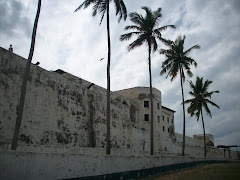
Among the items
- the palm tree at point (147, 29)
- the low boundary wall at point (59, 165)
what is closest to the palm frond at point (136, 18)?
the palm tree at point (147, 29)

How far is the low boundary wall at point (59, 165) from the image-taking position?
22.0 feet

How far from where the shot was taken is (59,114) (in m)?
18.5

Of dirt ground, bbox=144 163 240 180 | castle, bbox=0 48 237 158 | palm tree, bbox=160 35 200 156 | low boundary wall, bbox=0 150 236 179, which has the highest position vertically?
palm tree, bbox=160 35 200 156

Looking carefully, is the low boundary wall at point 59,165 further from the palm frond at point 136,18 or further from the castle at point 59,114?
the palm frond at point 136,18

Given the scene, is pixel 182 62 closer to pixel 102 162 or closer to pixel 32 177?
pixel 102 162

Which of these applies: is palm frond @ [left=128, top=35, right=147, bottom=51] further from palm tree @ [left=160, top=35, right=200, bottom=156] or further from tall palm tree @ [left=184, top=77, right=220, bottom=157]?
tall palm tree @ [left=184, top=77, right=220, bottom=157]

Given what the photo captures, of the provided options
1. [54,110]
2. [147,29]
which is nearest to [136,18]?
[147,29]

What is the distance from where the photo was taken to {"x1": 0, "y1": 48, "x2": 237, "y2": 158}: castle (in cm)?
1478

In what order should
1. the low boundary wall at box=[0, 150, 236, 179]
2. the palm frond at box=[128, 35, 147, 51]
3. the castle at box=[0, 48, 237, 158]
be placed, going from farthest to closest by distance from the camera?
the palm frond at box=[128, 35, 147, 51]
the castle at box=[0, 48, 237, 158]
the low boundary wall at box=[0, 150, 236, 179]

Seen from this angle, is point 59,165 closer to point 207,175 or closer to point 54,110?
point 207,175

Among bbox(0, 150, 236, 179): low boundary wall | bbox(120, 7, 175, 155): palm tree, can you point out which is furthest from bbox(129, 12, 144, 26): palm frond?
bbox(0, 150, 236, 179): low boundary wall

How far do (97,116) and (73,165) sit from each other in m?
14.7

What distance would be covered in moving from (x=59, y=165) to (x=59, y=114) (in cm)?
1091

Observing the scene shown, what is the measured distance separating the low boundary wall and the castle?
586 centimetres
